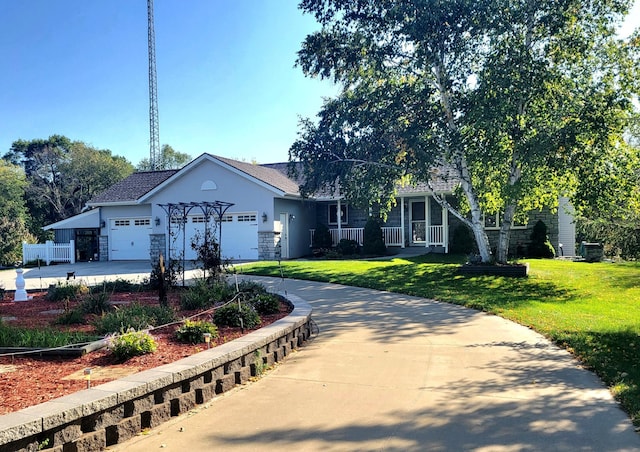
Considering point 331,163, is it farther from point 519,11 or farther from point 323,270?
point 519,11

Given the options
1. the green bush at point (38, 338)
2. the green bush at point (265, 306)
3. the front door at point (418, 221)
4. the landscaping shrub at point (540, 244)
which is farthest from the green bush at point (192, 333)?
the front door at point (418, 221)

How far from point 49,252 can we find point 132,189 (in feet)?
17.5

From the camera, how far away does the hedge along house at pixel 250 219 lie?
854 inches

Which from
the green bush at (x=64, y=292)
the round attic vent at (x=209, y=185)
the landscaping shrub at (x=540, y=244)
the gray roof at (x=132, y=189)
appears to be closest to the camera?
the green bush at (x=64, y=292)

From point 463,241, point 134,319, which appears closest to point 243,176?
point 463,241

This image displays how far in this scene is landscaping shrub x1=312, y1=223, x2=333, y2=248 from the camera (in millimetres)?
23188

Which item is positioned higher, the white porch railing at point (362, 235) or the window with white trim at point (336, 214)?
the window with white trim at point (336, 214)

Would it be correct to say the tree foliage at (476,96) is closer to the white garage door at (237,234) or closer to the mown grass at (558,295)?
the mown grass at (558,295)

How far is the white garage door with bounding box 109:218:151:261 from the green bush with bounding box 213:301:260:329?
18909 millimetres

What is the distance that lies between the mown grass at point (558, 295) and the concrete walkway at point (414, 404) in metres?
0.37

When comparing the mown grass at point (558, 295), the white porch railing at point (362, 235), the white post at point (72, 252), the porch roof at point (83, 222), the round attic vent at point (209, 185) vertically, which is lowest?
the mown grass at point (558, 295)

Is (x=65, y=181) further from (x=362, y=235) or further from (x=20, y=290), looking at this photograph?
(x=20, y=290)

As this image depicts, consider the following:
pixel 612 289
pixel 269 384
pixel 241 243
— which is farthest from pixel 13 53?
pixel 612 289

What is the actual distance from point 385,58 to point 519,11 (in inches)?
152
